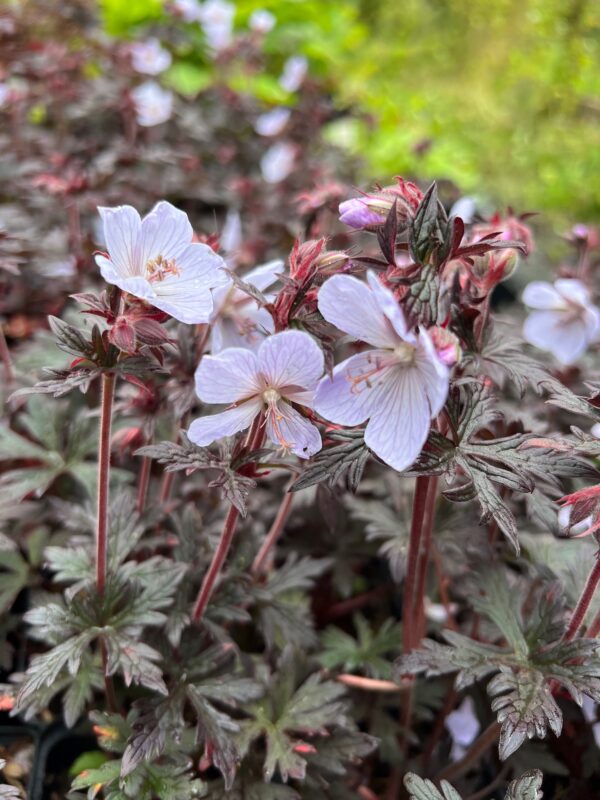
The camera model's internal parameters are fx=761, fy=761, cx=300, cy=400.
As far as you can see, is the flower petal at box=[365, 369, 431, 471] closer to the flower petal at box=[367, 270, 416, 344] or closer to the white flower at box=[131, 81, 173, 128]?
the flower petal at box=[367, 270, 416, 344]

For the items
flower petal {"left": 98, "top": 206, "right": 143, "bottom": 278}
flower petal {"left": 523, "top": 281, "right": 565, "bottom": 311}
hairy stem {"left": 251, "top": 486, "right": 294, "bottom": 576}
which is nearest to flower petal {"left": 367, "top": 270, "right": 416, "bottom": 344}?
flower petal {"left": 98, "top": 206, "right": 143, "bottom": 278}

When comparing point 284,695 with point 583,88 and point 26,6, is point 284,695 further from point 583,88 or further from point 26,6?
point 583,88

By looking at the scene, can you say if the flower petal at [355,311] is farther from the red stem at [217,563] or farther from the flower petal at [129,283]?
the red stem at [217,563]

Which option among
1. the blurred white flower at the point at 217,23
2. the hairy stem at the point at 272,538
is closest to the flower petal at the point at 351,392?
the hairy stem at the point at 272,538

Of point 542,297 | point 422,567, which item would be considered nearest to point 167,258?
point 422,567

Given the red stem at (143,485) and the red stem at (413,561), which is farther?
the red stem at (143,485)

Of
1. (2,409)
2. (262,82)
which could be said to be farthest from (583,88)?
(2,409)
